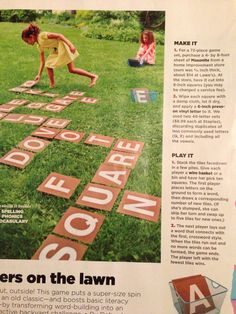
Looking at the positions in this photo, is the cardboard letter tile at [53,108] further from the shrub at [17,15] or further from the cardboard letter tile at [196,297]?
the cardboard letter tile at [196,297]

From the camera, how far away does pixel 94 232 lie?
0.57 metres

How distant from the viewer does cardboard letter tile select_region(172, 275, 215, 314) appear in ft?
1.82

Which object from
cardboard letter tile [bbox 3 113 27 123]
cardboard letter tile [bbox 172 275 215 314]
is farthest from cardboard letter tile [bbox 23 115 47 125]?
cardboard letter tile [bbox 172 275 215 314]

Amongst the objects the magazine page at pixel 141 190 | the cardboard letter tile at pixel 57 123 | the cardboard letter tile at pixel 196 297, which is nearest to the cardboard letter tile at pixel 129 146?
the magazine page at pixel 141 190

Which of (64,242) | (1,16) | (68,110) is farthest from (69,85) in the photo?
(64,242)

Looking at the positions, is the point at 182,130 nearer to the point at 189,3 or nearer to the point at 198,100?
the point at 198,100

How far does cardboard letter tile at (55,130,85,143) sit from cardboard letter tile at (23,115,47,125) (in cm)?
4

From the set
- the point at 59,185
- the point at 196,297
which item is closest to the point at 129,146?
the point at 59,185

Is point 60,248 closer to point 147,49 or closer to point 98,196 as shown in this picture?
point 98,196

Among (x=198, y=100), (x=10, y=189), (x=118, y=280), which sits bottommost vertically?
(x=118, y=280)

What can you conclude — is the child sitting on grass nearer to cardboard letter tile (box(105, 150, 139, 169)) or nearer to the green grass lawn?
the green grass lawn

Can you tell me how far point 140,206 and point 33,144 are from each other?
207 mm

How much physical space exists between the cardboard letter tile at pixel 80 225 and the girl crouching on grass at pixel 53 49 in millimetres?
218

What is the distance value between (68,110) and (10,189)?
165 millimetres
